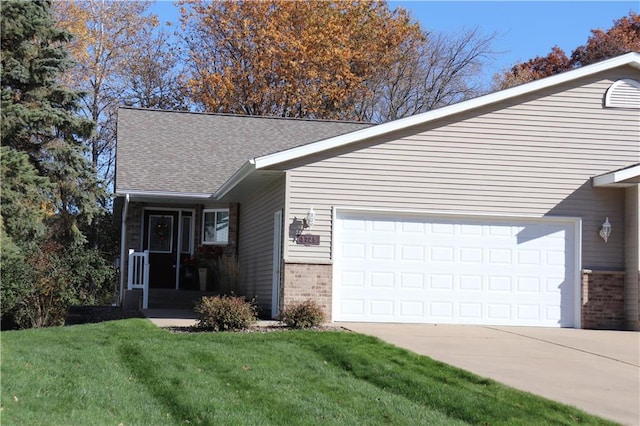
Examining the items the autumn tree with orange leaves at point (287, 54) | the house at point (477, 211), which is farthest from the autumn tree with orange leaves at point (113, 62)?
the house at point (477, 211)

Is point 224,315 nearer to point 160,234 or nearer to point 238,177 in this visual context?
point 238,177

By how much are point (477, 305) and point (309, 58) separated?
64.4 ft

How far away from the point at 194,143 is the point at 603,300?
38.3 ft

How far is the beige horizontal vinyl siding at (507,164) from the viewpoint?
47.1ft

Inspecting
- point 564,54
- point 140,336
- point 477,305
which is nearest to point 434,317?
point 477,305

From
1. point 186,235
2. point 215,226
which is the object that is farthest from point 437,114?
point 186,235

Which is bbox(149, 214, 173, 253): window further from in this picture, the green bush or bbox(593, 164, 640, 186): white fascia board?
bbox(593, 164, 640, 186): white fascia board

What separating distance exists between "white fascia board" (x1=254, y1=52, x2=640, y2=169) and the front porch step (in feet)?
21.2

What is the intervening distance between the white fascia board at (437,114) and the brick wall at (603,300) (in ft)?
12.1

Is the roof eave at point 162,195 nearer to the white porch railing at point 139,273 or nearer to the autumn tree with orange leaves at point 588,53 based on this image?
the white porch railing at point 139,273

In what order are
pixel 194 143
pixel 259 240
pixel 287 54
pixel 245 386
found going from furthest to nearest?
pixel 287 54, pixel 194 143, pixel 259 240, pixel 245 386

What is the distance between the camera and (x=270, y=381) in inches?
335

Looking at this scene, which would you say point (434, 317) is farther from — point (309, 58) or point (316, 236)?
point (309, 58)

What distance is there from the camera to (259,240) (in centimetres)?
1709
